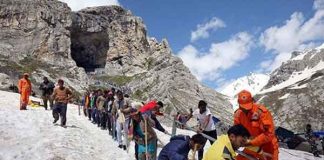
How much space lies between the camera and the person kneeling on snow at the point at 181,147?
8.94 metres

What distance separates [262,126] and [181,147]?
6.21ft

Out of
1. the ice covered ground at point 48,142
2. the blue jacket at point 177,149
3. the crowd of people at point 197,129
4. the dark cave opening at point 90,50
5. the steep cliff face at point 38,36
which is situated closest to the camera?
the crowd of people at point 197,129

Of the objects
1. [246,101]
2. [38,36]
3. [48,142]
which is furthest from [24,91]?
[38,36]

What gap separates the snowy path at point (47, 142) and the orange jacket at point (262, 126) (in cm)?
858

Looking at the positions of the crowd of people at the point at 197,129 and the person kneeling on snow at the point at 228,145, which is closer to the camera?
the person kneeling on snow at the point at 228,145

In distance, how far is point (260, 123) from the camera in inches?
385

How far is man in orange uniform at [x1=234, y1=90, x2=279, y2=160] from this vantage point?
970 cm

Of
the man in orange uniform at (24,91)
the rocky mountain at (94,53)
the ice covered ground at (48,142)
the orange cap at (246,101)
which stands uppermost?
the rocky mountain at (94,53)

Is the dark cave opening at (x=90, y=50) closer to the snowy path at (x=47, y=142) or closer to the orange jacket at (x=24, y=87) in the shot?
the orange jacket at (x=24, y=87)

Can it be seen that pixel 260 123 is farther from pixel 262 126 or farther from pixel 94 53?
pixel 94 53

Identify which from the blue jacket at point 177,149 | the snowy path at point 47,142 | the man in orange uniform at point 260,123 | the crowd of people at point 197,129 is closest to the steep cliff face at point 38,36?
the snowy path at point 47,142

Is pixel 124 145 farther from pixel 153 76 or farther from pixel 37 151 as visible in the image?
pixel 153 76

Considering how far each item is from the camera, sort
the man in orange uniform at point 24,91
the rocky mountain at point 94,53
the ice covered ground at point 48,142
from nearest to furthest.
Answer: the ice covered ground at point 48,142 → the man in orange uniform at point 24,91 → the rocky mountain at point 94,53

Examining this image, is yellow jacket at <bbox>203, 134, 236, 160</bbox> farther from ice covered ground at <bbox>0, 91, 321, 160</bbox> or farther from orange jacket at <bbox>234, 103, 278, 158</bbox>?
ice covered ground at <bbox>0, 91, 321, 160</bbox>
